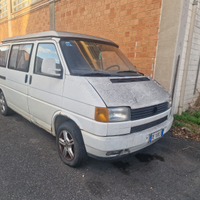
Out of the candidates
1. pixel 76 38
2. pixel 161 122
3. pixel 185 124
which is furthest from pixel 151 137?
pixel 185 124

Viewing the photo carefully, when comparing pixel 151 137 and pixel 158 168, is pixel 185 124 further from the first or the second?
pixel 151 137

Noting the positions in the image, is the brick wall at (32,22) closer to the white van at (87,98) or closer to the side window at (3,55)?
the side window at (3,55)

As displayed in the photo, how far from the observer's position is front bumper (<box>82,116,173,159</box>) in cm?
226

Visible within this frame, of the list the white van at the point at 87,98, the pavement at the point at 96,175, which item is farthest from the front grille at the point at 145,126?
the pavement at the point at 96,175

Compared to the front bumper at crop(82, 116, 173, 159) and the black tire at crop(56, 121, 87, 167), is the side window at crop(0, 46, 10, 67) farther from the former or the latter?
the front bumper at crop(82, 116, 173, 159)

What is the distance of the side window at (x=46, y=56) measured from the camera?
2.83m

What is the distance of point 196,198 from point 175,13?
166 inches

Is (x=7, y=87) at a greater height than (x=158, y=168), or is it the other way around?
(x=7, y=87)

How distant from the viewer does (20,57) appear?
3.98 meters

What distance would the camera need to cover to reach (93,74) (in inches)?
107

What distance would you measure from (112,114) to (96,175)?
1.04m

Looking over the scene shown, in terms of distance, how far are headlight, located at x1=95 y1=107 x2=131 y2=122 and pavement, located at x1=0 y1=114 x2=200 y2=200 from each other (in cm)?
94

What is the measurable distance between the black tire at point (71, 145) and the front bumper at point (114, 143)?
0.16 metres

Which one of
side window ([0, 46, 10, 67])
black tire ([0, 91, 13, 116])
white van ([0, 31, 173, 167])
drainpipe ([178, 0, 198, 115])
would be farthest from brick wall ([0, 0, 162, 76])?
black tire ([0, 91, 13, 116])
